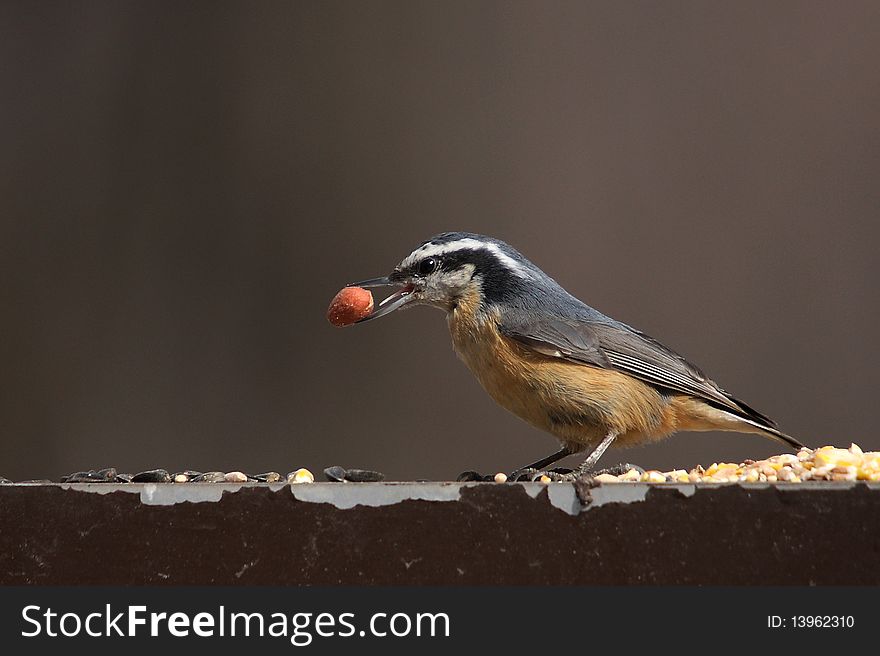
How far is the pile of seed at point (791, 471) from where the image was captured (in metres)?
1.82

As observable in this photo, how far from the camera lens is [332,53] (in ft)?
19.1

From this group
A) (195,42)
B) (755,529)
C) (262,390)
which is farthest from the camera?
(195,42)

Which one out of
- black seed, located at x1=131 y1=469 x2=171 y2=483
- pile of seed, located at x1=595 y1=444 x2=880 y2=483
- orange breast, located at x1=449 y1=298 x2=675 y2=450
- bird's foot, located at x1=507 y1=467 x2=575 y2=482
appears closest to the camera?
pile of seed, located at x1=595 y1=444 x2=880 y2=483

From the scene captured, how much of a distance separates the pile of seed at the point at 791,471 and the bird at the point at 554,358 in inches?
22.1

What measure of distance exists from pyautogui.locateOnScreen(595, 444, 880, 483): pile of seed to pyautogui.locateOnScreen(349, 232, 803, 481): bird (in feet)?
1.84

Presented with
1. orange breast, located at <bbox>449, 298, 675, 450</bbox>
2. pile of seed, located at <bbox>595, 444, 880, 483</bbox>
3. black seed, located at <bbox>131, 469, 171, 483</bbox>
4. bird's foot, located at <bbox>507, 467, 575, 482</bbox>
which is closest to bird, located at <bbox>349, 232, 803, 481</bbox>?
orange breast, located at <bbox>449, 298, 675, 450</bbox>

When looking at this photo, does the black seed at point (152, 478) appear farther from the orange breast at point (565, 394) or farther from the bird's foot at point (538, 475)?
the orange breast at point (565, 394)

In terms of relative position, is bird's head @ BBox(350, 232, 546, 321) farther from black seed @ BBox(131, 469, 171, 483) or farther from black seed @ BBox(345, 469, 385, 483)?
black seed @ BBox(131, 469, 171, 483)

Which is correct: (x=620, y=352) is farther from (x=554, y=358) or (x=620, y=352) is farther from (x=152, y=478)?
(x=152, y=478)

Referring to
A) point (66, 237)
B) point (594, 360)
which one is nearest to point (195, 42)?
point (66, 237)

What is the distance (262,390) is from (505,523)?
155 inches

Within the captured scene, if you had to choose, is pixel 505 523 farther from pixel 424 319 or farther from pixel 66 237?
pixel 66 237

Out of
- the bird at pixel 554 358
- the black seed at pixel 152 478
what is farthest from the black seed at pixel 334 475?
the bird at pixel 554 358

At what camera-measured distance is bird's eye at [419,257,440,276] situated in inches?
120
